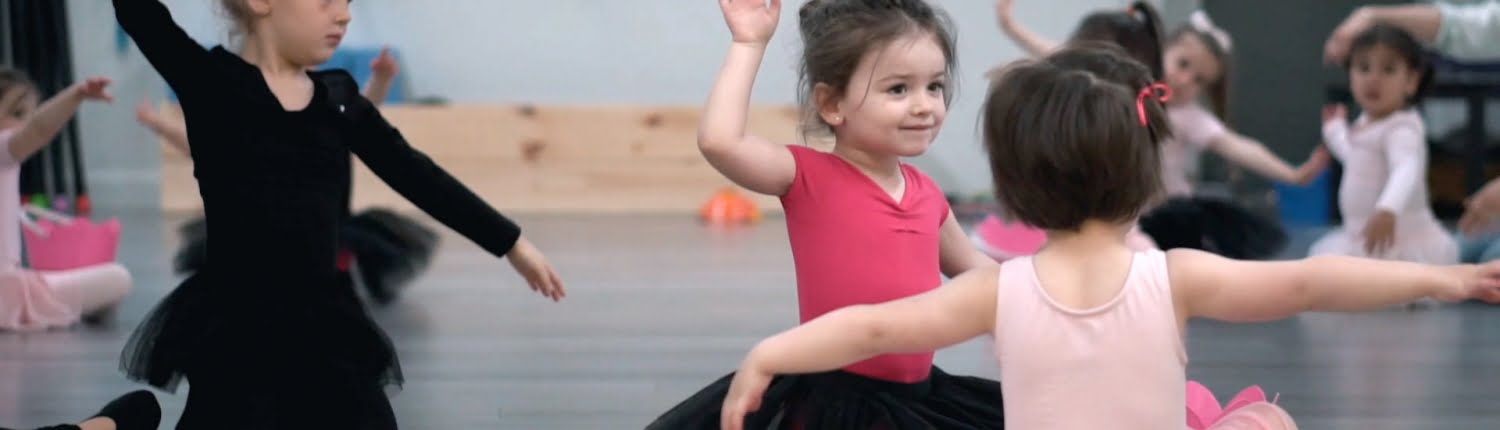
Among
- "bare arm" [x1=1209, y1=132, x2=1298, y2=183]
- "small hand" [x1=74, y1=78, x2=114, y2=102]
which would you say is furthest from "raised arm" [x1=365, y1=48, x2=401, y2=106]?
"bare arm" [x1=1209, y1=132, x2=1298, y2=183]

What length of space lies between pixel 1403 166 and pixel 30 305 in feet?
10.6

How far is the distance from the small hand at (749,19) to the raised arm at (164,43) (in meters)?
0.68

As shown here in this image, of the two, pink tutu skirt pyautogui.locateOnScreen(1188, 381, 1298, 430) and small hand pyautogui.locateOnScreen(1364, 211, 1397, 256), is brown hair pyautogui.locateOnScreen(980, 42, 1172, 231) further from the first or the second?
small hand pyautogui.locateOnScreen(1364, 211, 1397, 256)

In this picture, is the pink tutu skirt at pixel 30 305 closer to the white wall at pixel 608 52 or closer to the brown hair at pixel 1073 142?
the brown hair at pixel 1073 142

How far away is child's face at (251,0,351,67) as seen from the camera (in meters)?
2.12

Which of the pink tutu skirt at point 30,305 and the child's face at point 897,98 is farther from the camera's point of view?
the pink tutu skirt at point 30,305

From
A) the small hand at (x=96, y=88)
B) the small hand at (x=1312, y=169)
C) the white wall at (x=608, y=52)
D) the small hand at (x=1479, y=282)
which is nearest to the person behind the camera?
the small hand at (x=1479, y=282)

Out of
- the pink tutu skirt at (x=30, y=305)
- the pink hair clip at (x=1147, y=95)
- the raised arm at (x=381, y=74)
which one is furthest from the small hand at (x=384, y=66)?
the pink hair clip at (x=1147, y=95)

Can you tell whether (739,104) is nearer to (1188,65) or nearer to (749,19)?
(749,19)

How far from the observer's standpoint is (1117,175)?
158cm

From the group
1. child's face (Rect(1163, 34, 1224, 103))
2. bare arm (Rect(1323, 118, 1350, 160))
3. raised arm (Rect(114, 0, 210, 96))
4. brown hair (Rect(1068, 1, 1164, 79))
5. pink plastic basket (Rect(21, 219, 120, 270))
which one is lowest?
pink plastic basket (Rect(21, 219, 120, 270))

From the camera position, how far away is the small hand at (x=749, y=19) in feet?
6.02

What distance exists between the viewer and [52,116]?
3119 mm

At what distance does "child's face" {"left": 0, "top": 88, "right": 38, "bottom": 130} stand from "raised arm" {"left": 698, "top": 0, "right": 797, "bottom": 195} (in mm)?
2316
